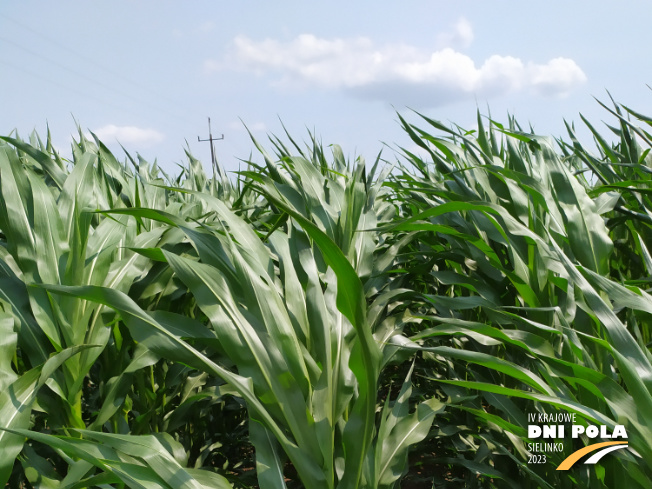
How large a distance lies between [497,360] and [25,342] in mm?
873

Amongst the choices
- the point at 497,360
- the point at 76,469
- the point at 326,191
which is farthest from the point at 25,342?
A: the point at 326,191

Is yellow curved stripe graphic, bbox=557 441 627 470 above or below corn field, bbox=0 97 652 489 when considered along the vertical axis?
below

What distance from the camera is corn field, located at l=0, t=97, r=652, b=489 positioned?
0.81m

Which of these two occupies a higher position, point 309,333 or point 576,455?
point 309,333

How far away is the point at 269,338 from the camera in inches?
34.6

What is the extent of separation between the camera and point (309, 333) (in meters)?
0.99

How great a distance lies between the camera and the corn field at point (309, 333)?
810 mm

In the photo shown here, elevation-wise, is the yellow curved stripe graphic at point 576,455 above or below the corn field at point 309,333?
below
